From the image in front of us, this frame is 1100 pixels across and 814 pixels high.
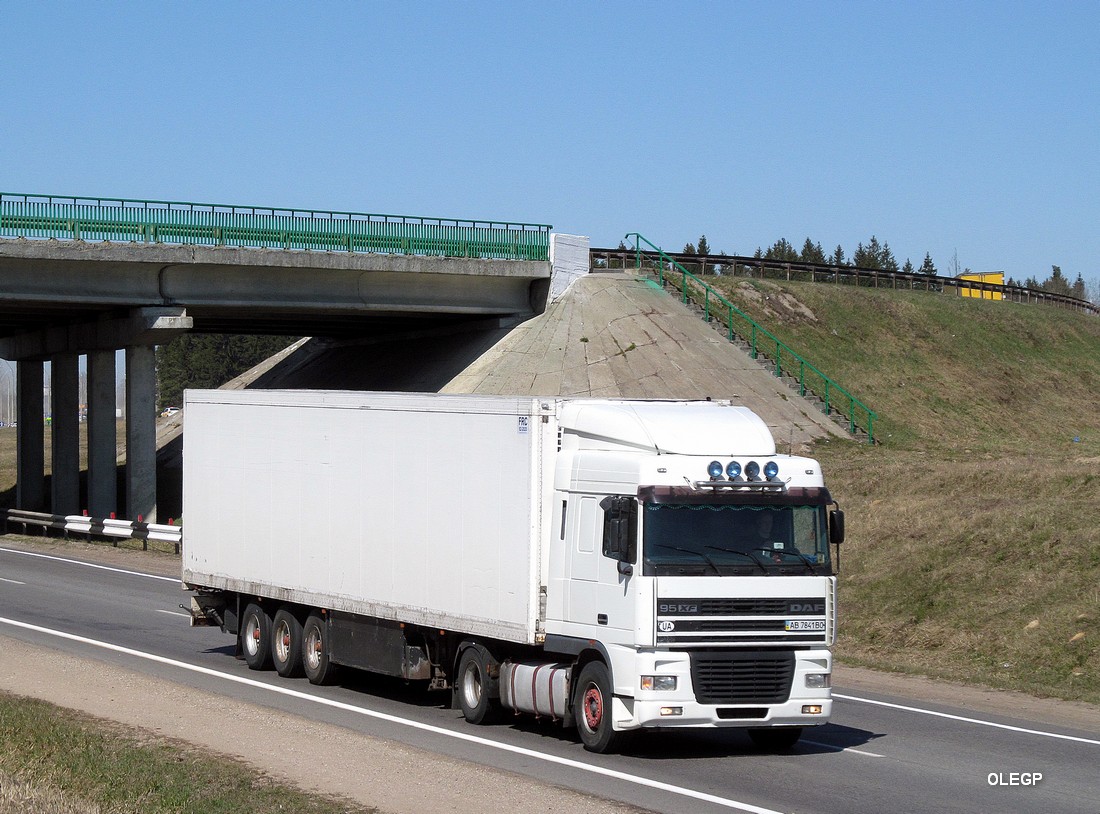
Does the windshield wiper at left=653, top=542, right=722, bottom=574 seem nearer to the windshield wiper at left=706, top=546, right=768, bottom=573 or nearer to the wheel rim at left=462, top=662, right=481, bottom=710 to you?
the windshield wiper at left=706, top=546, right=768, bottom=573

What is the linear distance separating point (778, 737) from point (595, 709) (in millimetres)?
A: 1926

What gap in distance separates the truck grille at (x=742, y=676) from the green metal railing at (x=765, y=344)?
31.3 m

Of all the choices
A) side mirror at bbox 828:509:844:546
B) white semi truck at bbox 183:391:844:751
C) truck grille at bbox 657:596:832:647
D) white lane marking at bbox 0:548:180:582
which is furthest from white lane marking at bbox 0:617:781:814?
white lane marking at bbox 0:548:180:582

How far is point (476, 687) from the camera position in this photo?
1500cm

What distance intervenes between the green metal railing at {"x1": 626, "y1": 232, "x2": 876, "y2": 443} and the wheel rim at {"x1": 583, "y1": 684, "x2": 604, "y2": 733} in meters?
31.5

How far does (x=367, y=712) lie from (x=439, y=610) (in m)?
1.54

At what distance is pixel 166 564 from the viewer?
112 feet

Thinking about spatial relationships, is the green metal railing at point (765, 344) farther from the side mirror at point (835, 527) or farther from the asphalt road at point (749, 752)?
the side mirror at point (835, 527)

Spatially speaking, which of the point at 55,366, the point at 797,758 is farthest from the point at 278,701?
the point at 55,366

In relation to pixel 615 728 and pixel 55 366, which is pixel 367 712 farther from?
pixel 55 366

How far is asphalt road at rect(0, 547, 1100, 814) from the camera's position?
11.4 metres

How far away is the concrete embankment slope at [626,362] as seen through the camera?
43.9 m

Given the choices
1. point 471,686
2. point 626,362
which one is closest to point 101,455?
point 626,362

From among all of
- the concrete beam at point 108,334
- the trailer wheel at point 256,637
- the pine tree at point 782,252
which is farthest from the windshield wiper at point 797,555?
the pine tree at point 782,252
